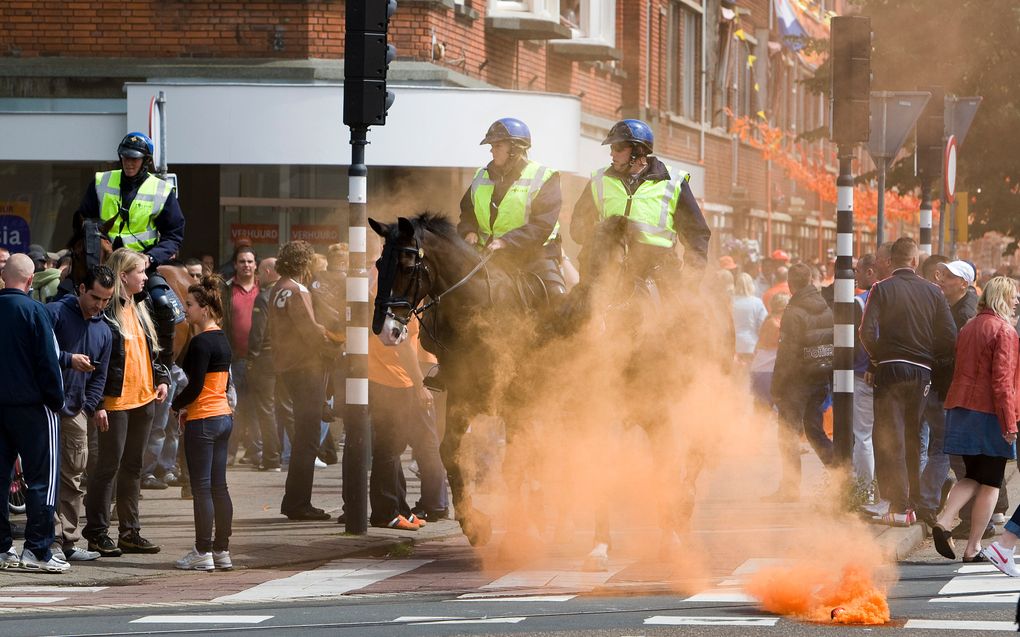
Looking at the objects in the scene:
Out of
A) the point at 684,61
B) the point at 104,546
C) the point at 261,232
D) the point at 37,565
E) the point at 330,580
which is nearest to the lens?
the point at 330,580

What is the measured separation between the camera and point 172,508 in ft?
43.1

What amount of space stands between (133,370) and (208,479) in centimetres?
109

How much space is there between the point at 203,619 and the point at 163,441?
604 centimetres

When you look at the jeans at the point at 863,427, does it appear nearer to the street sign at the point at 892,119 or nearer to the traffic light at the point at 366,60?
the street sign at the point at 892,119

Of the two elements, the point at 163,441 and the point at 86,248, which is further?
the point at 163,441

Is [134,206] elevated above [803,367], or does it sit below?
above

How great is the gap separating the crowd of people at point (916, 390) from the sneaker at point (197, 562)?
4.23 metres

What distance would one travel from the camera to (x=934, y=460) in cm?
1255

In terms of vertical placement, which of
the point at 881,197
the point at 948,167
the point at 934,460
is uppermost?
the point at 948,167

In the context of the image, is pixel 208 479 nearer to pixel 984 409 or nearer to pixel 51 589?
pixel 51 589

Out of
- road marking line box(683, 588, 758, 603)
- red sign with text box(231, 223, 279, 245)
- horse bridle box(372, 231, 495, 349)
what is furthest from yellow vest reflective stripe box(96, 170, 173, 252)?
red sign with text box(231, 223, 279, 245)

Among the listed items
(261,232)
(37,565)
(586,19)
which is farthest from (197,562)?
(586,19)

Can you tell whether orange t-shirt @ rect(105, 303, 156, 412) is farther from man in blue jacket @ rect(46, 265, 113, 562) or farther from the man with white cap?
the man with white cap

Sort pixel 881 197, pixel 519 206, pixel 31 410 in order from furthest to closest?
pixel 881 197
pixel 519 206
pixel 31 410
